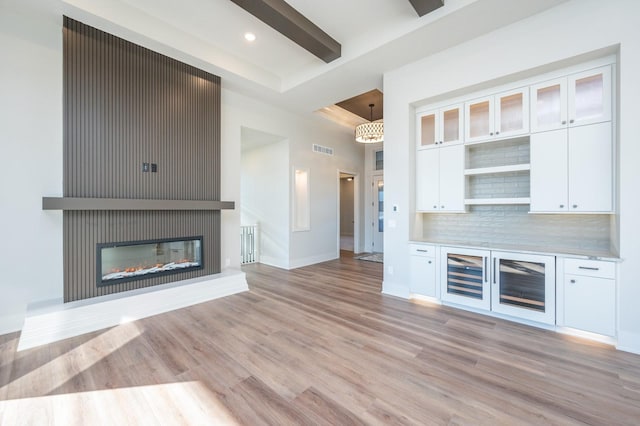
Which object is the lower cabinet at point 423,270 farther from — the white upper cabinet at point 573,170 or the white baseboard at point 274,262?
the white baseboard at point 274,262

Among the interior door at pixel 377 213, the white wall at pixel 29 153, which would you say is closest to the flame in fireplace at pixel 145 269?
the white wall at pixel 29 153

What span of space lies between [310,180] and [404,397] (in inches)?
198

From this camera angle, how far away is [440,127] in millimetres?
3854

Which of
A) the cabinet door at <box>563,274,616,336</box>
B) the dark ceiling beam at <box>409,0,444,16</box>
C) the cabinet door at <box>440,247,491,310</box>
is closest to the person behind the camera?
the cabinet door at <box>563,274,616,336</box>

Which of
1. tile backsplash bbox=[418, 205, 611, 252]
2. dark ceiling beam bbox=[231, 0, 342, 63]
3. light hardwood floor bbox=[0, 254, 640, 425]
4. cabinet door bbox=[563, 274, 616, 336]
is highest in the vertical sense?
dark ceiling beam bbox=[231, 0, 342, 63]

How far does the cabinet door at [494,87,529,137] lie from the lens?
319cm

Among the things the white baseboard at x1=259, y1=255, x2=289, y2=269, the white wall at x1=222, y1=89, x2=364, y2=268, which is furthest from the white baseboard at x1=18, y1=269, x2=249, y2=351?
the white wall at x1=222, y1=89, x2=364, y2=268

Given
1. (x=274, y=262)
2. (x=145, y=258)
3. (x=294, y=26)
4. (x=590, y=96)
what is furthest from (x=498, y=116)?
(x=145, y=258)

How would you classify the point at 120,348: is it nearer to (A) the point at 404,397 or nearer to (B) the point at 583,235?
(A) the point at 404,397

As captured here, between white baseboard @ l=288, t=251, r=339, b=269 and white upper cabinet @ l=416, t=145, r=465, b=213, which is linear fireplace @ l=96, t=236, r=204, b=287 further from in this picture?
white upper cabinet @ l=416, t=145, r=465, b=213

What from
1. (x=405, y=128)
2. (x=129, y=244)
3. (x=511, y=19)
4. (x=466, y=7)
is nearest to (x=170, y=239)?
(x=129, y=244)

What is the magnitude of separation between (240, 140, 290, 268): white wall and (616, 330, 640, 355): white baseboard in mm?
4933

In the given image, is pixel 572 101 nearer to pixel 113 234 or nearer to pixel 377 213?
pixel 377 213

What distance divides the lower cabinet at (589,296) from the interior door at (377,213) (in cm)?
513
